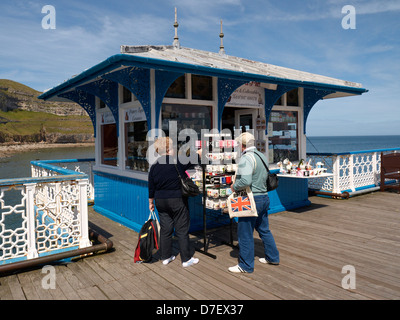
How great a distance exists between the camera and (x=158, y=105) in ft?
17.4

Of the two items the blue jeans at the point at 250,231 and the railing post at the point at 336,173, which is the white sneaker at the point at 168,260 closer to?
the blue jeans at the point at 250,231

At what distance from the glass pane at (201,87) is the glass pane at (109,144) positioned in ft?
7.26

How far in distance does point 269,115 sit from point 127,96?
10.4 feet

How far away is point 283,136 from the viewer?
7727 millimetres

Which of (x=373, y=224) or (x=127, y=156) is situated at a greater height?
(x=127, y=156)

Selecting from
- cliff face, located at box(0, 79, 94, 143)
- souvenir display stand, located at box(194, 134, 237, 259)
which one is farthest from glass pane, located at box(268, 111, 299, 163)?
cliff face, located at box(0, 79, 94, 143)

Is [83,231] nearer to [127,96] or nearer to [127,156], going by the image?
[127,156]

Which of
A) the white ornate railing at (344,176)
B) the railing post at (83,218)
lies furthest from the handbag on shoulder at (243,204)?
the white ornate railing at (344,176)

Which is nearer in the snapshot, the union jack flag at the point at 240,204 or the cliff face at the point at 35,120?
the union jack flag at the point at 240,204

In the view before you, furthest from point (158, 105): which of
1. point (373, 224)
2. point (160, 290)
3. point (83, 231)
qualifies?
point (373, 224)

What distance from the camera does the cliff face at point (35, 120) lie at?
108 m

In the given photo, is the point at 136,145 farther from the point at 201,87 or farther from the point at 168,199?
the point at 168,199
